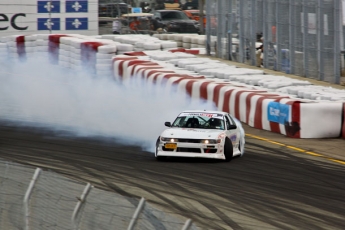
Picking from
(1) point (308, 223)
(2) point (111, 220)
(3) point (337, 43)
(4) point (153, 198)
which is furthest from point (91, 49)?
(2) point (111, 220)

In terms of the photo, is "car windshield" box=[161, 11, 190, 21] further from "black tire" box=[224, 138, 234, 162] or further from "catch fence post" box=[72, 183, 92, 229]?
"catch fence post" box=[72, 183, 92, 229]

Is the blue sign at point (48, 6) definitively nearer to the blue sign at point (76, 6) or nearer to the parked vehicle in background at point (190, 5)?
the blue sign at point (76, 6)

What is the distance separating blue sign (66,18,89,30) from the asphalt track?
69.1 feet

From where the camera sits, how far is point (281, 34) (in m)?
30.9

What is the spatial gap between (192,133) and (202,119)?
0.88m

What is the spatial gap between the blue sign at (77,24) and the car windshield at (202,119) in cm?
2407

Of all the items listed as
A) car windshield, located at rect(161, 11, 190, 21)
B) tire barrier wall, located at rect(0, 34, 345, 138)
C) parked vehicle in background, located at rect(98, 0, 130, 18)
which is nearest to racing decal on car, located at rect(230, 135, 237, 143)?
tire barrier wall, located at rect(0, 34, 345, 138)

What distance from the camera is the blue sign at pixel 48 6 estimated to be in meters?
38.5

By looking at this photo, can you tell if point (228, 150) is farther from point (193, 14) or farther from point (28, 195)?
point (193, 14)

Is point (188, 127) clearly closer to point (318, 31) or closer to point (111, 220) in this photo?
point (111, 220)

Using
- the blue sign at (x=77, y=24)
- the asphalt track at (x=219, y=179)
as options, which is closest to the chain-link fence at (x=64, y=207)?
the asphalt track at (x=219, y=179)

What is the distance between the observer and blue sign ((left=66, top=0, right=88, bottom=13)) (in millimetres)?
38938

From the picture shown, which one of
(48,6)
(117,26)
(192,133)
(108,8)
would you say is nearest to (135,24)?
(108,8)

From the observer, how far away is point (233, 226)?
995cm
